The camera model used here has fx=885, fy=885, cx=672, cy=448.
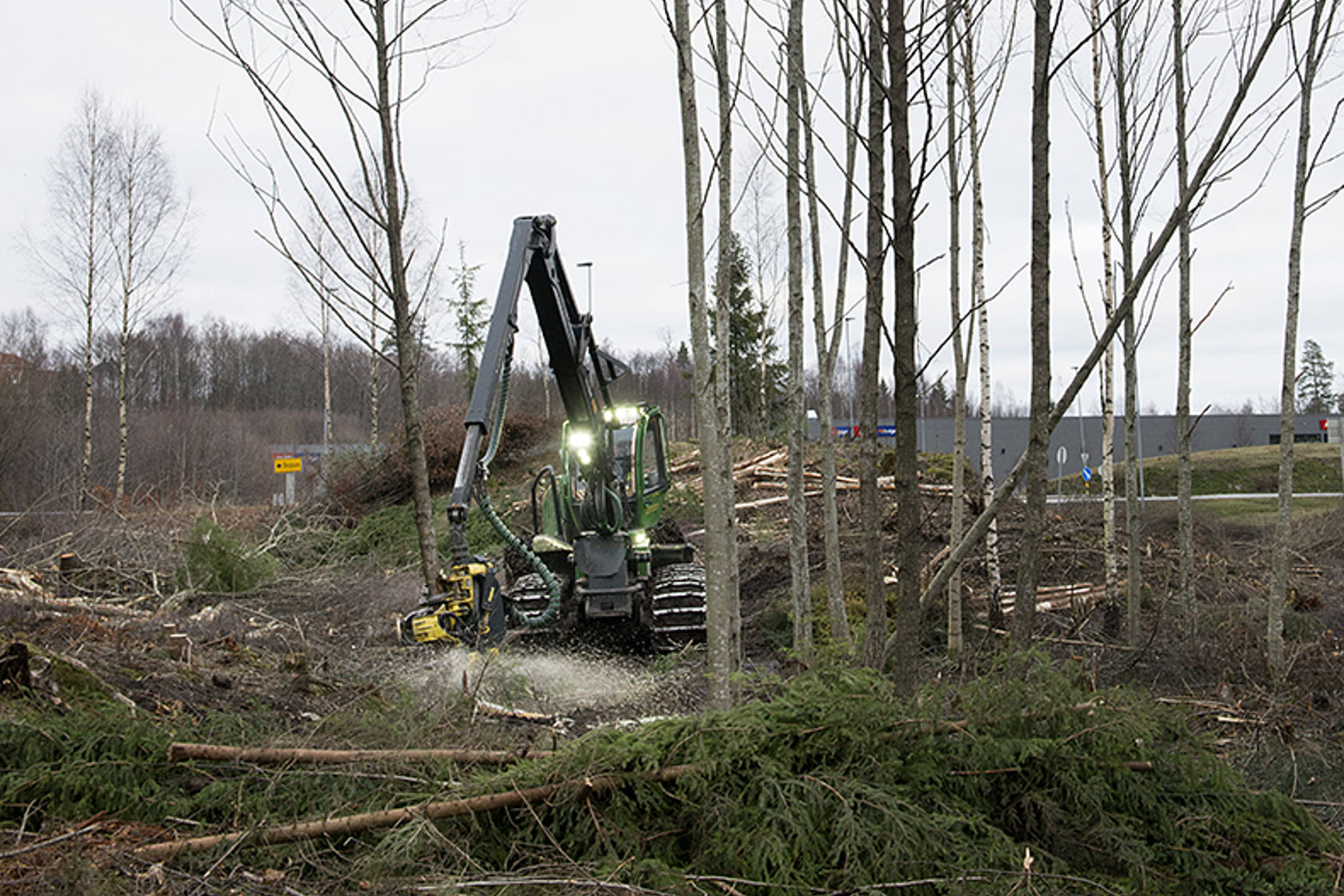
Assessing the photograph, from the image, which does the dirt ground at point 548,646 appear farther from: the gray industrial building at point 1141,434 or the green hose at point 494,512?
the gray industrial building at point 1141,434

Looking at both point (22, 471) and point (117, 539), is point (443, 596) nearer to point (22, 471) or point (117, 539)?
point (117, 539)

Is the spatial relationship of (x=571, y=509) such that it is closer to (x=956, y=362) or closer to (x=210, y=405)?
(x=956, y=362)

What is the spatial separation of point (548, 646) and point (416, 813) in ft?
22.1

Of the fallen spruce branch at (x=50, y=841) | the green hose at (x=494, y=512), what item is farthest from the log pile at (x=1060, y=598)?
the fallen spruce branch at (x=50, y=841)

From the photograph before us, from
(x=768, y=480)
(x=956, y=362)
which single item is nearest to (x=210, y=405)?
(x=768, y=480)

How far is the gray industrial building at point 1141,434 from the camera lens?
38.4m

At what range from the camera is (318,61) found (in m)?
5.81

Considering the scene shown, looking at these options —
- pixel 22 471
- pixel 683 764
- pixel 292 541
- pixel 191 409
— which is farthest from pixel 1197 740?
pixel 191 409

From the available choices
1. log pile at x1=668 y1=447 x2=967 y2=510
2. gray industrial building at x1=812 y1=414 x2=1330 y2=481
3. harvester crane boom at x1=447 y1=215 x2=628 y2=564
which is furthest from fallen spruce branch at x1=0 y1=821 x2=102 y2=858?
gray industrial building at x1=812 y1=414 x2=1330 y2=481

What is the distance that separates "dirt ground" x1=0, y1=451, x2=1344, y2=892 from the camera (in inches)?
210

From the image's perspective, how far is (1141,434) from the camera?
41438mm

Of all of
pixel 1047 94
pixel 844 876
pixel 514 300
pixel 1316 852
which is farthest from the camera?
pixel 514 300

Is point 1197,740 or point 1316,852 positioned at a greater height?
point 1197,740

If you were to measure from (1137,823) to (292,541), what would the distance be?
47.5 feet
